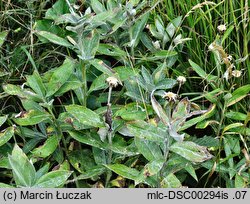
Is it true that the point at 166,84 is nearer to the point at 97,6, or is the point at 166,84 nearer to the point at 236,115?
the point at 236,115

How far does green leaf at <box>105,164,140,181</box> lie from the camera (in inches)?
70.7

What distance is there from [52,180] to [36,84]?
1.15ft

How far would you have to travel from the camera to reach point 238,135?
2.02 metres

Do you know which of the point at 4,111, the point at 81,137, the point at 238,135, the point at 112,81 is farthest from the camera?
the point at 4,111

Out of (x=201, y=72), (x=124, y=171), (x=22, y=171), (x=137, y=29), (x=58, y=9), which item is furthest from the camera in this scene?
(x=58, y=9)

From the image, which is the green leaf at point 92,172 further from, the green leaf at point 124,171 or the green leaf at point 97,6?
the green leaf at point 97,6

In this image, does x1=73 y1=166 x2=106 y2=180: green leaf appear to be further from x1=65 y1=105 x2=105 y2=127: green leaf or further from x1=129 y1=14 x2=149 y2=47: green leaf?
x1=129 y1=14 x2=149 y2=47: green leaf

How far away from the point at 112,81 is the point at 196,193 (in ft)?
1.32

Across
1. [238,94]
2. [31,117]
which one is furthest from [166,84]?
[31,117]

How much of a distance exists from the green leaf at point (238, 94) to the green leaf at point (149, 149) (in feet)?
→ 1.09

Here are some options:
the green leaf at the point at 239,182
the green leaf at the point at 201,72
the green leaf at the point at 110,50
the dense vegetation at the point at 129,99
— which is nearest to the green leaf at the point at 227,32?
the dense vegetation at the point at 129,99

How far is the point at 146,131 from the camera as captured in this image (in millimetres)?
1741

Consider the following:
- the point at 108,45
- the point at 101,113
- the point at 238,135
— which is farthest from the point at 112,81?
the point at 238,135

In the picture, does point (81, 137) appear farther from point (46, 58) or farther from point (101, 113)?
point (46, 58)
